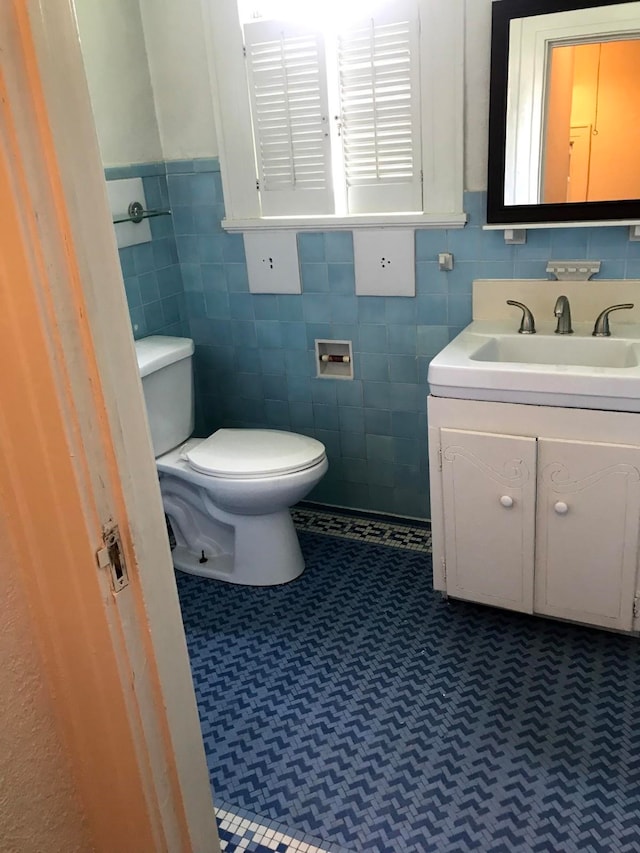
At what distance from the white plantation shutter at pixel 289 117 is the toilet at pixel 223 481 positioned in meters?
0.65

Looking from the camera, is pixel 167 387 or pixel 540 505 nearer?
pixel 540 505

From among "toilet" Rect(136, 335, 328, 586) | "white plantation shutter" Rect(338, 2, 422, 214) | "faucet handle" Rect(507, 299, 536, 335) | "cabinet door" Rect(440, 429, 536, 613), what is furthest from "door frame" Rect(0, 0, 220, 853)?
"white plantation shutter" Rect(338, 2, 422, 214)

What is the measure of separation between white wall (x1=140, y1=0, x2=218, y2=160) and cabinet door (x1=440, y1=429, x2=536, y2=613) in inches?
56.6

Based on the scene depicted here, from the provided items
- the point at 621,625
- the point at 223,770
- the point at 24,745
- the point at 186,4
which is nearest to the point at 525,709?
the point at 621,625

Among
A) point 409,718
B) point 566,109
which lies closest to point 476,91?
point 566,109

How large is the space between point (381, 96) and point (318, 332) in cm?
81

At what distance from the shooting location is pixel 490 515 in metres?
1.97

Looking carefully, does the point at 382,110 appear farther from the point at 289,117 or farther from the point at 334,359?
the point at 334,359

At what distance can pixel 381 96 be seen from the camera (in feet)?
7.22

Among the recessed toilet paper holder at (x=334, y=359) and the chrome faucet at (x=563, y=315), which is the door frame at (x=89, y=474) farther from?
the recessed toilet paper holder at (x=334, y=359)

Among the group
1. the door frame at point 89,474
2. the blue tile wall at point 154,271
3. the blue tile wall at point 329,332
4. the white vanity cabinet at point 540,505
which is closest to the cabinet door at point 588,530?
the white vanity cabinet at point 540,505

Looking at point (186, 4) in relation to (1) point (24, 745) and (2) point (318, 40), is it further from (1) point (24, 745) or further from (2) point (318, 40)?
(1) point (24, 745)

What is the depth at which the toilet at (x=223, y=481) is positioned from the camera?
2229 millimetres

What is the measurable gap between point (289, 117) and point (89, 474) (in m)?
1.95
